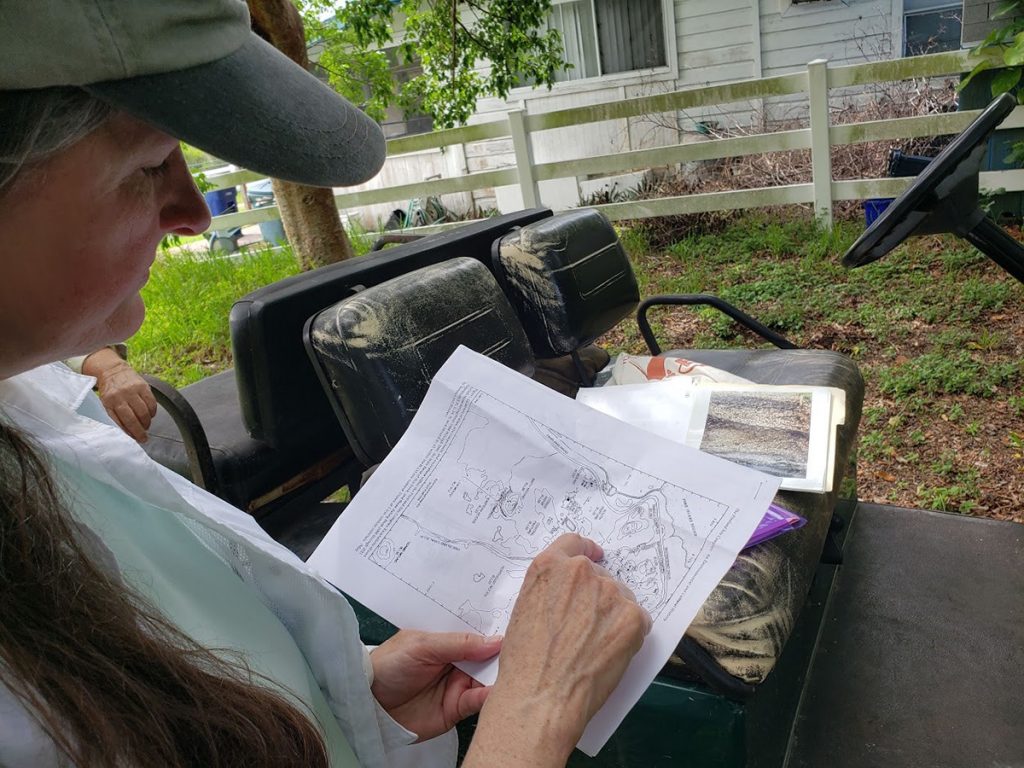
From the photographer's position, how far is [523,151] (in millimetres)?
6129

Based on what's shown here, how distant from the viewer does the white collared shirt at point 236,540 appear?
2.77 feet

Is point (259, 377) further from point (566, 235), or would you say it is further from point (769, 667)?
point (769, 667)

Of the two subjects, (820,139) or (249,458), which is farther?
(820,139)

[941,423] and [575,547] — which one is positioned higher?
[575,547]

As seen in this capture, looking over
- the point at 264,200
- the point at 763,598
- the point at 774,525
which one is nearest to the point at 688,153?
the point at 774,525

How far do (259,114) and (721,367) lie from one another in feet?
6.35

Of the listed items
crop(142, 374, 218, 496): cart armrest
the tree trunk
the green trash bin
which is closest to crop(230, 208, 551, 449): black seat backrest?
crop(142, 374, 218, 496): cart armrest

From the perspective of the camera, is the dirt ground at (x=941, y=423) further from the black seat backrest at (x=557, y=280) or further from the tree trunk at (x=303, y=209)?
the tree trunk at (x=303, y=209)

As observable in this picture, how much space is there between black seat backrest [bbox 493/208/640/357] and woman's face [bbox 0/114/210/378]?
163 centimetres

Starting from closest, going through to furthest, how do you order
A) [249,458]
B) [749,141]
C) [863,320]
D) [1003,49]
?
[249,458] → [863,320] → [1003,49] → [749,141]

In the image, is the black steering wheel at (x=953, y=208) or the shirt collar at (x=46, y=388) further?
the black steering wheel at (x=953, y=208)

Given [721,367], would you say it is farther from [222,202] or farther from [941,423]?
[222,202]

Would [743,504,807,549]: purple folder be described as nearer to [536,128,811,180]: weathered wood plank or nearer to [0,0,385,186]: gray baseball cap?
[0,0,385,186]: gray baseball cap

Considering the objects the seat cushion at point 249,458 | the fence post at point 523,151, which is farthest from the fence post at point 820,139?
the seat cushion at point 249,458
